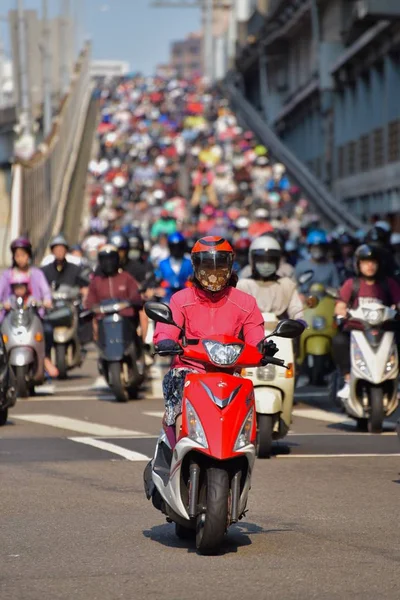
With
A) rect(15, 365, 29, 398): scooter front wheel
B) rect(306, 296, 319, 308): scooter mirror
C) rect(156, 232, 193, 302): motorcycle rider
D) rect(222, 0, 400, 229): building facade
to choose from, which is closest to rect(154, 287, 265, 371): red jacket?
rect(306, 296, 319, 308): scooter mirror

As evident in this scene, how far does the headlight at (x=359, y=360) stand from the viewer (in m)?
14.7

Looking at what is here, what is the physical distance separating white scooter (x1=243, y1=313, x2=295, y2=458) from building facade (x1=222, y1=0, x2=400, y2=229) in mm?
22739

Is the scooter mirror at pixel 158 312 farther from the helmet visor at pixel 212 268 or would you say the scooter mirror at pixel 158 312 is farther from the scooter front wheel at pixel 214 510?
the scooter front wheel at pixel 214 510

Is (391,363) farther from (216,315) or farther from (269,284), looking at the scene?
(216,315)

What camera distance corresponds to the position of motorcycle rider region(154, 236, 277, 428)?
29.1ft

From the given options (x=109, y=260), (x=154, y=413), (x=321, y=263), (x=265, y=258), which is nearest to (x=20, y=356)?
(x=109, y=260)

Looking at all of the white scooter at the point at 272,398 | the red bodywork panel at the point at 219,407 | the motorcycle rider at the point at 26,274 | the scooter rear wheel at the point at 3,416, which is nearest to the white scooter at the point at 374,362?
the white scooter at the point at 272,398

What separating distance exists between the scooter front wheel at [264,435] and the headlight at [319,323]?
22.3 ft

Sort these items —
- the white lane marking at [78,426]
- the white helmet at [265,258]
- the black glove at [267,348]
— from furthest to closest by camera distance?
the white lane marking at [78,426]
the white helmet at [265,258]
the black glove at [267,348]

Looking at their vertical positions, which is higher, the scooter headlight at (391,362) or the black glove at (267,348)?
the black glove at (267,348)

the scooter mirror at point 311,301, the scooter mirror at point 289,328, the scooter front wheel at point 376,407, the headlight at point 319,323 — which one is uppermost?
the scooter mirror at point 311,301

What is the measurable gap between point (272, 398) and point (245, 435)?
467 cm

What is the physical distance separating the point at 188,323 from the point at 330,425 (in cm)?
718

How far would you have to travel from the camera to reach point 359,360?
48.4 ft
